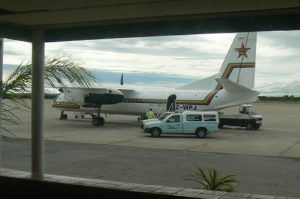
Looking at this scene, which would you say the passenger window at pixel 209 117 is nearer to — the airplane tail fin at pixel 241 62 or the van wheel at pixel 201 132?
the van wheel at pixel 201 132

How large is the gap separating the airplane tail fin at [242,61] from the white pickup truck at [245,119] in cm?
200

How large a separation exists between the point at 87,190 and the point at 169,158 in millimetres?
11013

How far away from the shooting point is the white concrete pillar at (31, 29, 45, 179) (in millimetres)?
7219

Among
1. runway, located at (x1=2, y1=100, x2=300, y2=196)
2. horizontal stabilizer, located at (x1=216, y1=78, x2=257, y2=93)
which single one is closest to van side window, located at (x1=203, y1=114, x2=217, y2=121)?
runway, located at (x1=2, y1=100, x2=300, y2=196)

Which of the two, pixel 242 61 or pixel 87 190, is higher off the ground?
pixel 242 61

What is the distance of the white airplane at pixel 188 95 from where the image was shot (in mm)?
32094

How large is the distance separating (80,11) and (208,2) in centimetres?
170

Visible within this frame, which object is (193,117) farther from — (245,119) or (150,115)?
(245,119)

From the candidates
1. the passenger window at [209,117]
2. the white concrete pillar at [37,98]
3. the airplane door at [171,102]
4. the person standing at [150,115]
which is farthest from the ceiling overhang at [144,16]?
the airplane door at [171,102]

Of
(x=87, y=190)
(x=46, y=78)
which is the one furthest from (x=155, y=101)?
(x=87, y=190)

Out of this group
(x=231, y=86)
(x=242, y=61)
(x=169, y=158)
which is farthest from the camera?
(x=242, y=61)

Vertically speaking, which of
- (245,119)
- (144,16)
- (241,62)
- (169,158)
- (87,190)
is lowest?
(169,158)

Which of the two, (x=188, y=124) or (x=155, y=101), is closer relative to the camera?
(x=188, y=124)

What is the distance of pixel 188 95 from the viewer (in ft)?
107
